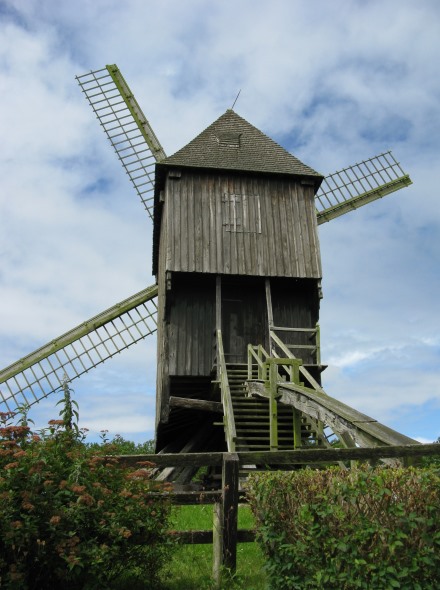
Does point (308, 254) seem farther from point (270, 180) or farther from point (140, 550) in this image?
point (140, 550)

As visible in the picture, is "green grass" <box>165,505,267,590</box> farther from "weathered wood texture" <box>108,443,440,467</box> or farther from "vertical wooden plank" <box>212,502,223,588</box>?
"weathered wood texture" <box>108,443,440,467</box>

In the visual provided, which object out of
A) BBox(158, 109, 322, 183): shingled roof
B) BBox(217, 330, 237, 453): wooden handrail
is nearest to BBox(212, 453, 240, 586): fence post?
BBox(217, 330, 237, 453): wooden handrail

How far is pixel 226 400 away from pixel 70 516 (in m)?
7.61

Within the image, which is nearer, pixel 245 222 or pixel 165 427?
pixel 245 222

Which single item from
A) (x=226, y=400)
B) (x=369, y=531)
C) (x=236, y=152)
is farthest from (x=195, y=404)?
(x=369, y=531)

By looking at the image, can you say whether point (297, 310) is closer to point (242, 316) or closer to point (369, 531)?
point (242, 316)

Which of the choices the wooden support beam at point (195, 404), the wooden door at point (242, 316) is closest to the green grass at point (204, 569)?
the wooden support beam at point (195, 404)

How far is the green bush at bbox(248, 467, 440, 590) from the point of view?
14.5 ft

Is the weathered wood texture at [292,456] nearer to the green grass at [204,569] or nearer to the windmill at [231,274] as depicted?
the green grass at [204,569]

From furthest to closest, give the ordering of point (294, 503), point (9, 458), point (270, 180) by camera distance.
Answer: point (270, 180) → point (9, 458) → point (294, 503)

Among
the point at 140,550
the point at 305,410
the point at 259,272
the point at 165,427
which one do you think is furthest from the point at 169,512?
the point at 165,427

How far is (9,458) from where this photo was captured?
17.4ft

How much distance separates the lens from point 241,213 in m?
16.2

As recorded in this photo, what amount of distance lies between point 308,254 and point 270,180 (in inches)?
85.4
